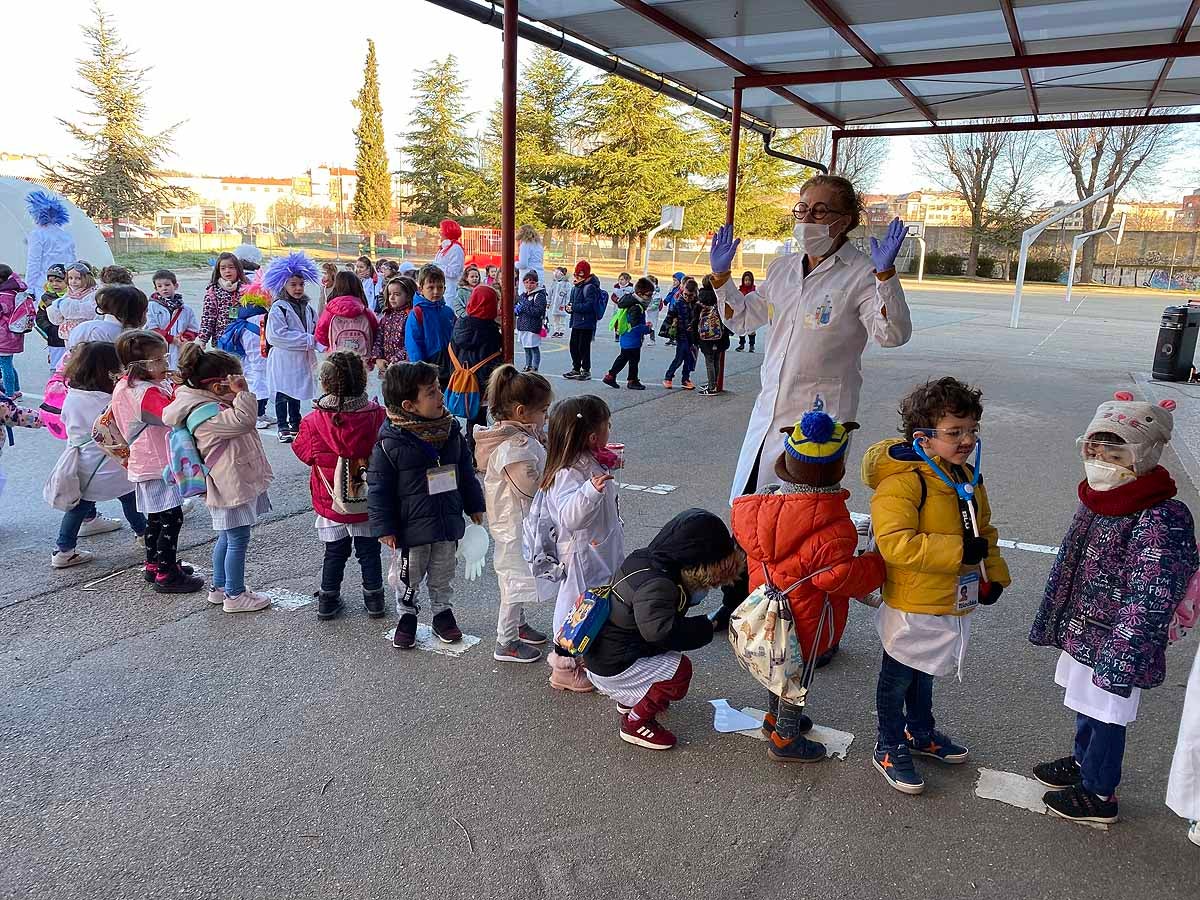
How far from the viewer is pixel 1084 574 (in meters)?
2.68

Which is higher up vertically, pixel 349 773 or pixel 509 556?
pixel 509 556

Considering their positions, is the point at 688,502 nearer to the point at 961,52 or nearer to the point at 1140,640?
the point at 1140,640

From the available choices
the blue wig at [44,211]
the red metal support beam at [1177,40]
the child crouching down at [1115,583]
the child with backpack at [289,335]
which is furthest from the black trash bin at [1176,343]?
the blue wig at [44,211]

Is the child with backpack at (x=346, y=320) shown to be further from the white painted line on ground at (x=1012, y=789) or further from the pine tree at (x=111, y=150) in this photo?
the pine tree at (x=111, y=150)

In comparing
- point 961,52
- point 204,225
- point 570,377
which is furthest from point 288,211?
point 961,52

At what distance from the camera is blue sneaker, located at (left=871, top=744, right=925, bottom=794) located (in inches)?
113

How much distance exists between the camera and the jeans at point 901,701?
2.86 meters

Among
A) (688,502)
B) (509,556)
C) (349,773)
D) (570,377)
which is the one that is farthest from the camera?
(570,377)

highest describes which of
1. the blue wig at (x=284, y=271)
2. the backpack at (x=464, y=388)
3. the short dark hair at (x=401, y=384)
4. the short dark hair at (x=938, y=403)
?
the blue wig at (x=284, y=271)

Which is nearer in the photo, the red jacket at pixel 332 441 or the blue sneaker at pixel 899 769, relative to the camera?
the blue sneaker at pixel 899 769

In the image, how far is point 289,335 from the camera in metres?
7.88

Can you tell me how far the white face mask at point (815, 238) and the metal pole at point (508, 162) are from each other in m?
2.85

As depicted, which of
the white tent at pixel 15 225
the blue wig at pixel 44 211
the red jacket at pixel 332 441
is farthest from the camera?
the white tent at pixel 15 225

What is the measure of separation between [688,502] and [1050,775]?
3544 millimetres
